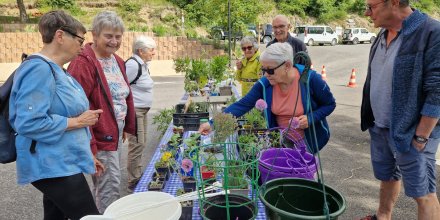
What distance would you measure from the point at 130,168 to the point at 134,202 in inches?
84.4

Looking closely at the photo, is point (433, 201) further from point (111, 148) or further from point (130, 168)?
point (130, 168)

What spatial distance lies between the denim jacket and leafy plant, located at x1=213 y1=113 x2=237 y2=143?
3.27 feet

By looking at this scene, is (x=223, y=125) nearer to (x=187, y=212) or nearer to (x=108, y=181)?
(x=187, y=212)

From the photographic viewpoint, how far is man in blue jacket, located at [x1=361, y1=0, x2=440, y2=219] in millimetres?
1899

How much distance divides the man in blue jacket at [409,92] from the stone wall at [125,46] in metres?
9.58

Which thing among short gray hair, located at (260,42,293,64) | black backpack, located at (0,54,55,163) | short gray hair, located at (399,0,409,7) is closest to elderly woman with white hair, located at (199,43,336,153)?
short gray hair, located at (260,42,293,64)

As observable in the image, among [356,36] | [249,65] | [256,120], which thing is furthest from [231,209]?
[356,36]

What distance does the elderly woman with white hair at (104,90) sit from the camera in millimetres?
2174

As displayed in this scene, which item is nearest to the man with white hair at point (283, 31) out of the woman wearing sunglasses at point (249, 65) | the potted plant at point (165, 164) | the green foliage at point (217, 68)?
the woman wearing sunglasses at point (249, 65)

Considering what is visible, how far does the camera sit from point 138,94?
3.42 meters

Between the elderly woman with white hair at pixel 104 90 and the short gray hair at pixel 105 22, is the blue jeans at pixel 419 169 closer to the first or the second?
the elderly woman with white hair at pixel 104 90

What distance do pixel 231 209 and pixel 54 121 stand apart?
95 cm

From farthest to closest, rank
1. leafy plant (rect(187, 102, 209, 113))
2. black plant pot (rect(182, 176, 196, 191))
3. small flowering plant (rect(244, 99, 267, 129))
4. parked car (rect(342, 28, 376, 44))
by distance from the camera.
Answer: parked car (rect(342, 28, 376, 44))
leafy plant (rect(187, 102, 209, 113))
small flowering plant (rect(244, 99, 267, 129))
black plant pot (rect(182, 176, 196, 191))

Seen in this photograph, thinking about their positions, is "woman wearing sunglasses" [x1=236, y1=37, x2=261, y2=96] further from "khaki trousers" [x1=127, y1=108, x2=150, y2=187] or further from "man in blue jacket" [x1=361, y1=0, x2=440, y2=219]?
"man in blue jacket" [x1=361, y1=0, x2=440, y2=219]
